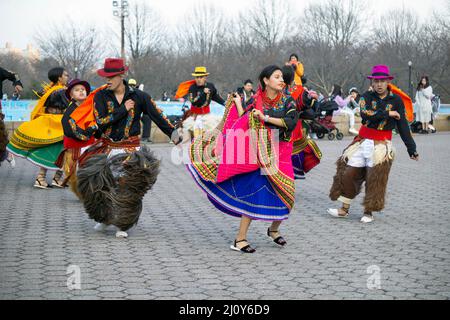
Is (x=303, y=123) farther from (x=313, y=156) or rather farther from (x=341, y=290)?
(x=341, y=290)

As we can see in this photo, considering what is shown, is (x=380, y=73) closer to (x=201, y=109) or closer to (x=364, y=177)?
(x=364, y=177)

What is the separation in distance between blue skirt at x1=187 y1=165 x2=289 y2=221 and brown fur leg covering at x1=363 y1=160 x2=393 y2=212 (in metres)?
2.00

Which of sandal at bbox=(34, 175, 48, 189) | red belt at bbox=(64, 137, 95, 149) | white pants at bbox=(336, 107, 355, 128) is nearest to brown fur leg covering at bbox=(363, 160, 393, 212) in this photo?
red belt at bbox=(64, 137, 95, 149)

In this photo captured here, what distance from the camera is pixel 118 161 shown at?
7.59m

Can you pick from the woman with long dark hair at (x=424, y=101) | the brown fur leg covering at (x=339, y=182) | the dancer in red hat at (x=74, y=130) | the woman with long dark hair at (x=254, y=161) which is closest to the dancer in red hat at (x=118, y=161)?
the dancer in red hat at (x=74, y=130)

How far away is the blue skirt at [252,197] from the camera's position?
691 centimetres

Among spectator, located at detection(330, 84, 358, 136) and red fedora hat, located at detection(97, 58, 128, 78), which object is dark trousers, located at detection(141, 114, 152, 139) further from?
red fedora hat, located at detection(97, 58, 128, 78)

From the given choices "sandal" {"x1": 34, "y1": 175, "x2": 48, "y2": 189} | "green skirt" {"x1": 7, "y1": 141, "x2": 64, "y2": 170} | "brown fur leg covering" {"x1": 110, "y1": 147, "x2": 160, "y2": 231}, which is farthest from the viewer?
"sandal" {"x1": 34, "y1": 175, "x2": 48, "y2": 189}

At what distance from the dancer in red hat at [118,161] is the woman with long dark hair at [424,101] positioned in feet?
61.8

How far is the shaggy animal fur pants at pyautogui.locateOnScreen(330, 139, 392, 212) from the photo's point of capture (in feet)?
28.4

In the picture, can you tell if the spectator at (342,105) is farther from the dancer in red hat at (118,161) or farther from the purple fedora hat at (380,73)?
the dancer in red hat at (118,161)

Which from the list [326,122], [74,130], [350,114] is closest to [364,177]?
[74,130]
